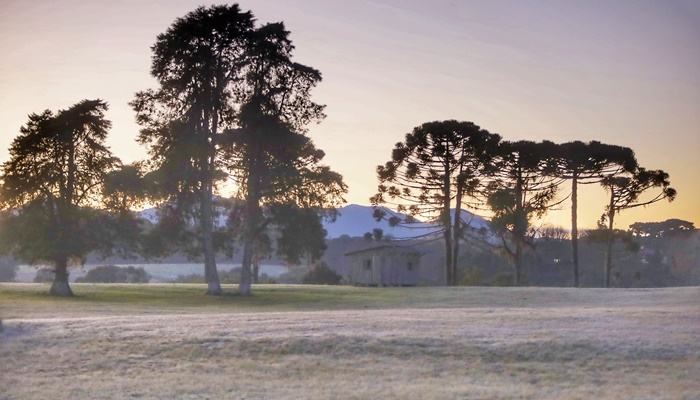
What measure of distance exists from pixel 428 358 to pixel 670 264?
81.2m

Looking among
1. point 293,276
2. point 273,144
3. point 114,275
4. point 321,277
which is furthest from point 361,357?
point 293,276

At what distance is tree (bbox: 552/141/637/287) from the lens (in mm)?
58594

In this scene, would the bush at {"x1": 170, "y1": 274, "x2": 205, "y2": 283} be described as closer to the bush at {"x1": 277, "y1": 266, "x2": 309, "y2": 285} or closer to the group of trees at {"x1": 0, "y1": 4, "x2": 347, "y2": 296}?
the bush at {"x1": 277, "y1": 266, "x2": 309, "y2": 285}

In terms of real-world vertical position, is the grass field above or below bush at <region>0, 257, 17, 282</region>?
below

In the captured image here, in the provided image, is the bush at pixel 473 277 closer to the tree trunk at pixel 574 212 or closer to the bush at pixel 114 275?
the tree trunk at pixel 574 212

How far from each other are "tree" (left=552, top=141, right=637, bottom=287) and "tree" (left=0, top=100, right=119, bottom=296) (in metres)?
31.2

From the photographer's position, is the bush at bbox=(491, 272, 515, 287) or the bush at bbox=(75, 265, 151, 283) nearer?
the bush at bbox=(491, 272, 515, 287)

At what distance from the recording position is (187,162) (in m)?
46.1

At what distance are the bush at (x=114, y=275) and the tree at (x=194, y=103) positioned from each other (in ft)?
138

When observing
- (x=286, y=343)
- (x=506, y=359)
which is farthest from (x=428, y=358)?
(x=286, y=343)

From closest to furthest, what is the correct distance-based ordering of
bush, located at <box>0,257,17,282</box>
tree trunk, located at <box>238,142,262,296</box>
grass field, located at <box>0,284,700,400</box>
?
grass field, located at <box>0,284,700,400</box>, tree trunk, located at <box>238,142,262,296</box>, bush, located at <box>0,257,17,282</box>

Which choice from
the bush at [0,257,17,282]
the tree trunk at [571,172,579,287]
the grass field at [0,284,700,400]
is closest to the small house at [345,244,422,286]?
the tree trunk at [571,172,579,287]

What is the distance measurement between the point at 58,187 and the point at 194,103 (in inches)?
340

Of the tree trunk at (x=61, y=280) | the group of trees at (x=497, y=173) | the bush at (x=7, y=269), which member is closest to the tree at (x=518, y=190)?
the group of trees at (x=497, y=173)
